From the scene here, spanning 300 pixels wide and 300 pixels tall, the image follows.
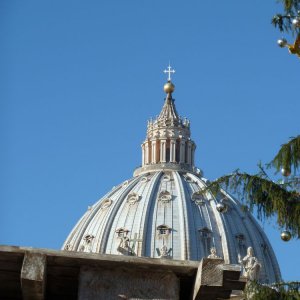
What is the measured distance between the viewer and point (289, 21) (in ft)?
36.9

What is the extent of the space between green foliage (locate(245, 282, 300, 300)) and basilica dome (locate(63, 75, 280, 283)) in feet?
266

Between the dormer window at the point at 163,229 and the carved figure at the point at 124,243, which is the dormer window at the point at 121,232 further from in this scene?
the carved figure at the point at 124,243

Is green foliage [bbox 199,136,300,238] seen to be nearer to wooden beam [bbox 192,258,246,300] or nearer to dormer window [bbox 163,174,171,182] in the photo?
wooden beam [bbox 192,258,246,300]

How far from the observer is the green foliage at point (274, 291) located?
10664 mm

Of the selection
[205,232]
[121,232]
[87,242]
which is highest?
[205,232]

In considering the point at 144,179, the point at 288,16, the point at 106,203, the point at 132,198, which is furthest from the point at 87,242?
the point at 288,16

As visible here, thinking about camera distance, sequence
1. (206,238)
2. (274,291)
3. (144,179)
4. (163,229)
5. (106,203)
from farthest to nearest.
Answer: (144,179) < (106,203) < (163,229) < (206,238) < (274,291)

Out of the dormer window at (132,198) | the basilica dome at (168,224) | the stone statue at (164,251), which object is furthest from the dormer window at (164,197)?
the stone statue at (164,251)

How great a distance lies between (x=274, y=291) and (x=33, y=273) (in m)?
2.12

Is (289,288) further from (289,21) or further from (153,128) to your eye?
(153,128)

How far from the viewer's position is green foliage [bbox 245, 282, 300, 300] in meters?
10.7

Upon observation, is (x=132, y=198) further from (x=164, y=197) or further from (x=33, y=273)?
(x=33, y=273)

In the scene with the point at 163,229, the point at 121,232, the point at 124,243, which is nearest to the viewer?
the point at 124,243

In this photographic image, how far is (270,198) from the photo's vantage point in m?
11.1
